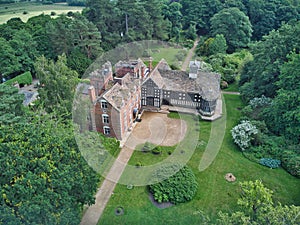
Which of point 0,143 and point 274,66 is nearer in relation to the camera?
point 0,143

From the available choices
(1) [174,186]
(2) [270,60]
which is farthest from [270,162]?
(2) [270,60]

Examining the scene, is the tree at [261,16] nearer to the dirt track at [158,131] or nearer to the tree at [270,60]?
the tree at [270,60]

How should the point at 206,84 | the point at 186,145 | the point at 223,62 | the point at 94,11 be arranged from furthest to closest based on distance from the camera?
the point at 94,11, the point at 223,62, the point at 206,84, the point at 186,145

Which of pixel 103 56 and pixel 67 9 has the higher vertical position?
pixel 67 9

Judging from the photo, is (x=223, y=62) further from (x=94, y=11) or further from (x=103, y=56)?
(x=94, y=11)

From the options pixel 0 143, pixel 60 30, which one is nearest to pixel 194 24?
pixel 60 30

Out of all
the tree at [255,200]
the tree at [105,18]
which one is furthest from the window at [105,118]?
the tree at [105,18]
